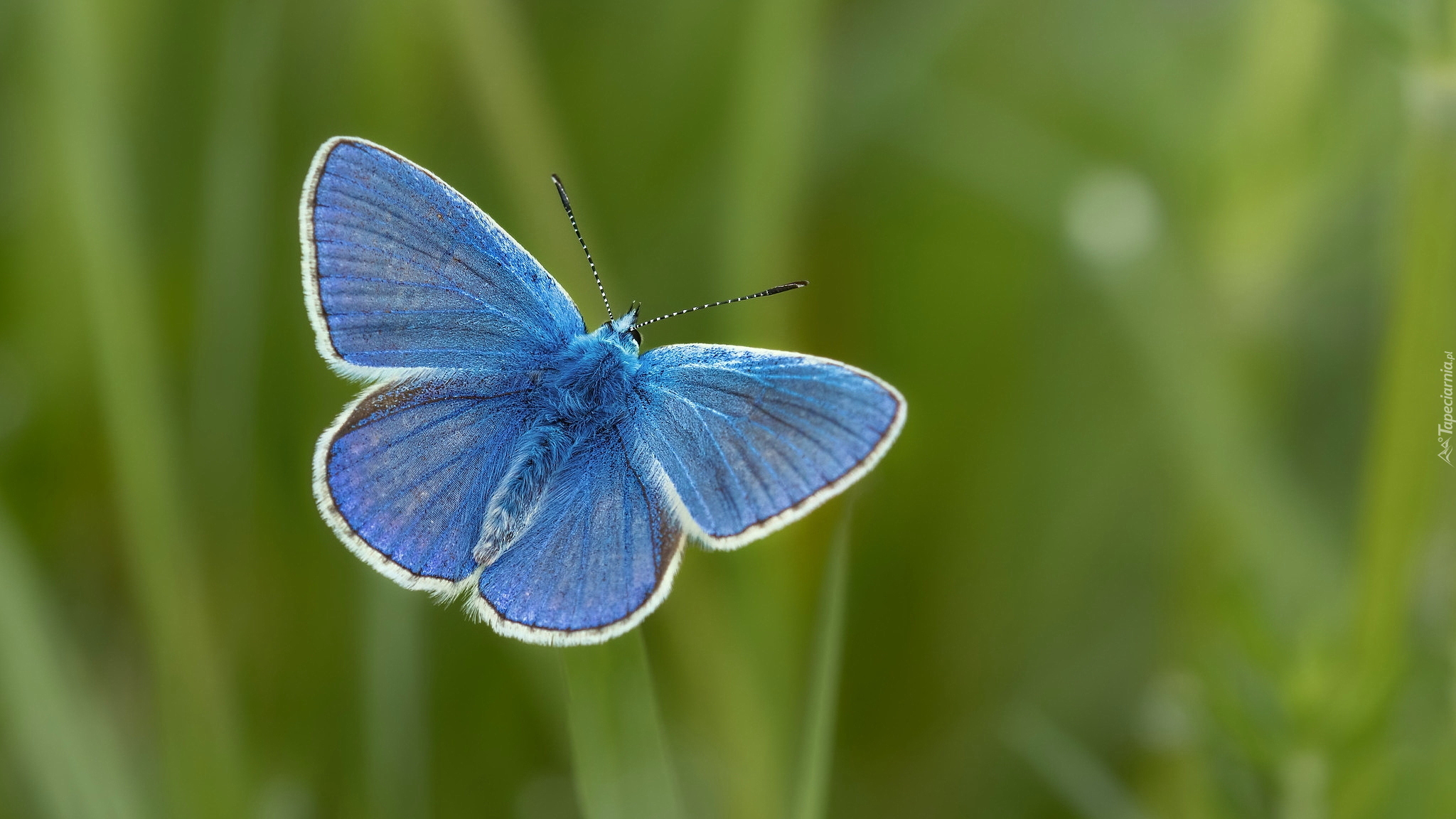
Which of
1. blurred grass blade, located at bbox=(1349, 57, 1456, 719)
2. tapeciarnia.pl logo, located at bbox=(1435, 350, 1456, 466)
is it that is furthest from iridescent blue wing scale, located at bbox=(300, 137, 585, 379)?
tapeciarnia.pl logo, located at bbox=(1435, 350, 1456, 466)

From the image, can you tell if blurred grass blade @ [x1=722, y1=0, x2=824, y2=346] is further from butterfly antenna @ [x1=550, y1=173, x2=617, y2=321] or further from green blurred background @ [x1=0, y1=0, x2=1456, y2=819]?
butterfly antenna @ [x1=550, y1=173, x2=617, y2=321]

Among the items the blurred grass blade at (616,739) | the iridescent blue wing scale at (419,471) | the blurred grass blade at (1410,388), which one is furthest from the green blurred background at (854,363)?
the iridescent blue wing scale at (419,471)

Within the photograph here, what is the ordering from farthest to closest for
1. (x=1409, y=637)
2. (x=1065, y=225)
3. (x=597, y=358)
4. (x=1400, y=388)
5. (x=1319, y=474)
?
(x=1319, y=474), (x=1065, y=225), (x=1409, y=637), (x=597, y=358), (x=1400, y=388)

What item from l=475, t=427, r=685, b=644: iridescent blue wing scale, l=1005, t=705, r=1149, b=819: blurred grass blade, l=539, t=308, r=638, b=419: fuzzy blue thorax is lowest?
l=1005, t=705, r=1149, b=819: blurred grass blade

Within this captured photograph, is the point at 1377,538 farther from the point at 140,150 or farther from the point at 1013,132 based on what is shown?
the point at 140,150

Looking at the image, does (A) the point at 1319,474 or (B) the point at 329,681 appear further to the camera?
(A) the point at 1319,474

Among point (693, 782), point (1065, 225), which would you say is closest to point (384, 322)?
point (693, 782)

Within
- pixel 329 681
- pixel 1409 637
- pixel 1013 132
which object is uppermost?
pixel 1013 132
